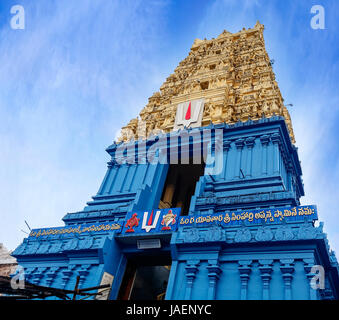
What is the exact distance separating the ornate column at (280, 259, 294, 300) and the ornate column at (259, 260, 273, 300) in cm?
35

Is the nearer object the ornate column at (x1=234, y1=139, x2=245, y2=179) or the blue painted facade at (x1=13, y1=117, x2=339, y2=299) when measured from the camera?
the blue painted facade at (x1=13, y1=117, x2=339, y2=299)

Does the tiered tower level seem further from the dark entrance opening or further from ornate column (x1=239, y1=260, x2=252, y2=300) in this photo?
ornate column (x1=239, y1=260, x2=252, y2=300)

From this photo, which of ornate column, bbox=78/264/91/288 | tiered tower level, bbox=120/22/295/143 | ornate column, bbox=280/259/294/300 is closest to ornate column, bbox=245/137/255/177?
tiered tower level, bbox=120/22/295/143

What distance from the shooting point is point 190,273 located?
988 centimetres

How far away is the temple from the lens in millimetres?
9406

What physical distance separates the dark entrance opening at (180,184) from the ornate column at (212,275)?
844 cm

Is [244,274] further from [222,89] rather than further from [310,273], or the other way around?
[222,89]

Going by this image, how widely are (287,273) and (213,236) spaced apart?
2.37 m

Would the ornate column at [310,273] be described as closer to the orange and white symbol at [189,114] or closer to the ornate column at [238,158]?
the ornate column at [238,158]

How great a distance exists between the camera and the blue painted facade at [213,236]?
9211 mm

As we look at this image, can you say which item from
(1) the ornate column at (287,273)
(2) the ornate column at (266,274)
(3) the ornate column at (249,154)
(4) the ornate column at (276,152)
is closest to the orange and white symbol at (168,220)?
(2) the ornate column at (266,274)

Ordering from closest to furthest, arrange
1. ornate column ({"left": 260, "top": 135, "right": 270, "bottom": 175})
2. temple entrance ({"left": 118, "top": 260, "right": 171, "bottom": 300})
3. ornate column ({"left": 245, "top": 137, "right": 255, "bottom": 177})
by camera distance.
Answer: temple entrance ({"left": 118, "top": 260, "right": 171, "bottom": 300}) → ornate column ({"left": 260, "top": 135, "right": 270, "bottom": 175}) → ornate column ({"left": 245, "top": 137, "right": 255, "bottom": 177})
